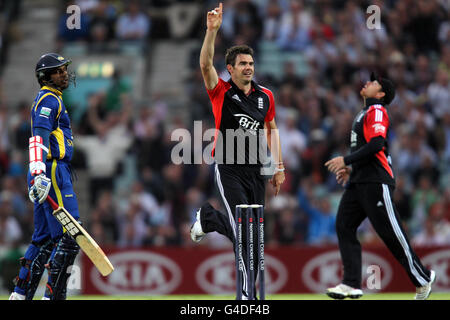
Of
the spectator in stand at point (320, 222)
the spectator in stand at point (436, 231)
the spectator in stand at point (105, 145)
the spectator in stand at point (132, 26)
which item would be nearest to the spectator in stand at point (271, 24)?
the spectator in stand at point (132, 26)

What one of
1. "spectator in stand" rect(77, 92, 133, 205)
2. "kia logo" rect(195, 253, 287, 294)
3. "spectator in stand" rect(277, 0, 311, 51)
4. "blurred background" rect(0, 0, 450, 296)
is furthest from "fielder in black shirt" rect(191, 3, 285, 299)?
"spectator in stand" rect(277, 0, 311, 51)

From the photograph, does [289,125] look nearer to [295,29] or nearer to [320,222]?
[320,222]

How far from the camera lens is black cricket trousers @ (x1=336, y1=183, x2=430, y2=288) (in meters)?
8.98

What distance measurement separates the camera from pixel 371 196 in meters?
9.02

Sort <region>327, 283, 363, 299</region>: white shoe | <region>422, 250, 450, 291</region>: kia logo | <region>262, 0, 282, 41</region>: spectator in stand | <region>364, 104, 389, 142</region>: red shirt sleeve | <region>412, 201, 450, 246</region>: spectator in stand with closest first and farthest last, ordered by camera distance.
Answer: <region>364, 104, 389, 142</region>: red shirt sleeve → <region>327, 283, 363, 299</region>: white shoe → <region>422, 250, 450, 291</region>: kia logo → <region>412, 201, 450, 246</region>: spectator in stand → <region>262, 0, 282, 41</region>: spectator in stand

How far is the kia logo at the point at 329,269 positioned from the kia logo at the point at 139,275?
2.20 meters

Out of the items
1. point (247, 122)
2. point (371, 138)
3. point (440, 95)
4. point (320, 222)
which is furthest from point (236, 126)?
point (440, 95)

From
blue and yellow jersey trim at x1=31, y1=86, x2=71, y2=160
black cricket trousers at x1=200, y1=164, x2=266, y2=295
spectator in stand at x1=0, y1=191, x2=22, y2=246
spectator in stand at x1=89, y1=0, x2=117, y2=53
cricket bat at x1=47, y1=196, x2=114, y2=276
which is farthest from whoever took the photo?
spectator in stand at x1=89, y1=0, x2=117, y2=53

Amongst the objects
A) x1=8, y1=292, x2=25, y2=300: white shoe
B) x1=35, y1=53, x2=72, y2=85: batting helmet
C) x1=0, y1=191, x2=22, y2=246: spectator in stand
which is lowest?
x1=8, y1=292, x2=25, y2=300: white shoe

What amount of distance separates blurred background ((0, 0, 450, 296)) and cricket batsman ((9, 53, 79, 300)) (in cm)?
521

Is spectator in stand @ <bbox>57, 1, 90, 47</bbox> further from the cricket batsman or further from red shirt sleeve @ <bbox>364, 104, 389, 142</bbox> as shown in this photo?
red shirt sleeve @ <bbox>364, 104, 389, 142</bbox>

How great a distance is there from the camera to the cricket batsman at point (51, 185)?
26.6 ft

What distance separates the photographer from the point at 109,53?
62.5ft
